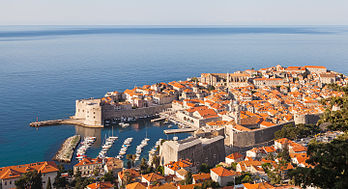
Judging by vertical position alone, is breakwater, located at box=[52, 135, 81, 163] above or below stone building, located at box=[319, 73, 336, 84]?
below

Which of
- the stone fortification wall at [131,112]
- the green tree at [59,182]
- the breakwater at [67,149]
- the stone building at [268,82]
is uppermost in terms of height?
the stone building at [268,82]

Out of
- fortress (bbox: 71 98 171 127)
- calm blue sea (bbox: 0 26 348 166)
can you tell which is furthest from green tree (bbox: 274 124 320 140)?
fortress (bbox: 71 98 171 127)

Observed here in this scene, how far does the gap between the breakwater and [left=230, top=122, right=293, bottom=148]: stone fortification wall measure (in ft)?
38.2

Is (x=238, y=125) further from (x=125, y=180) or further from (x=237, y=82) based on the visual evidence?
(x=237, y=82)

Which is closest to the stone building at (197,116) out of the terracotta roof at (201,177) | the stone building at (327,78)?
the terracotta roof at (201,177)

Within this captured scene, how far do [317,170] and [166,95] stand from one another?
32.5 m

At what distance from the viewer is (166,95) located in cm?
3866

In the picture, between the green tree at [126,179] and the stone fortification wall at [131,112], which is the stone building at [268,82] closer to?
the stone fortification wall at [131,112]

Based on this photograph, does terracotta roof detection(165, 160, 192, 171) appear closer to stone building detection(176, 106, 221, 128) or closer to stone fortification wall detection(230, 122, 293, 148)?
stone fortification wall detection(230, 122, 293, 148)

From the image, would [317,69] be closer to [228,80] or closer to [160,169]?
[228,80]

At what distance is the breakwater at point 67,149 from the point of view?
75.6ft

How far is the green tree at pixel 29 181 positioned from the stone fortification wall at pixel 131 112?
1796 centimetres

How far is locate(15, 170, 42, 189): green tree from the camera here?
15.7m

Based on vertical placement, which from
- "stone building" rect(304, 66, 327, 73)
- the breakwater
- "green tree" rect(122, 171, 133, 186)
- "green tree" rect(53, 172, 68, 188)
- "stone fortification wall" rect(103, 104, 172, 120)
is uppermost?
"stone building" rect(304, 66, 327, 73)
